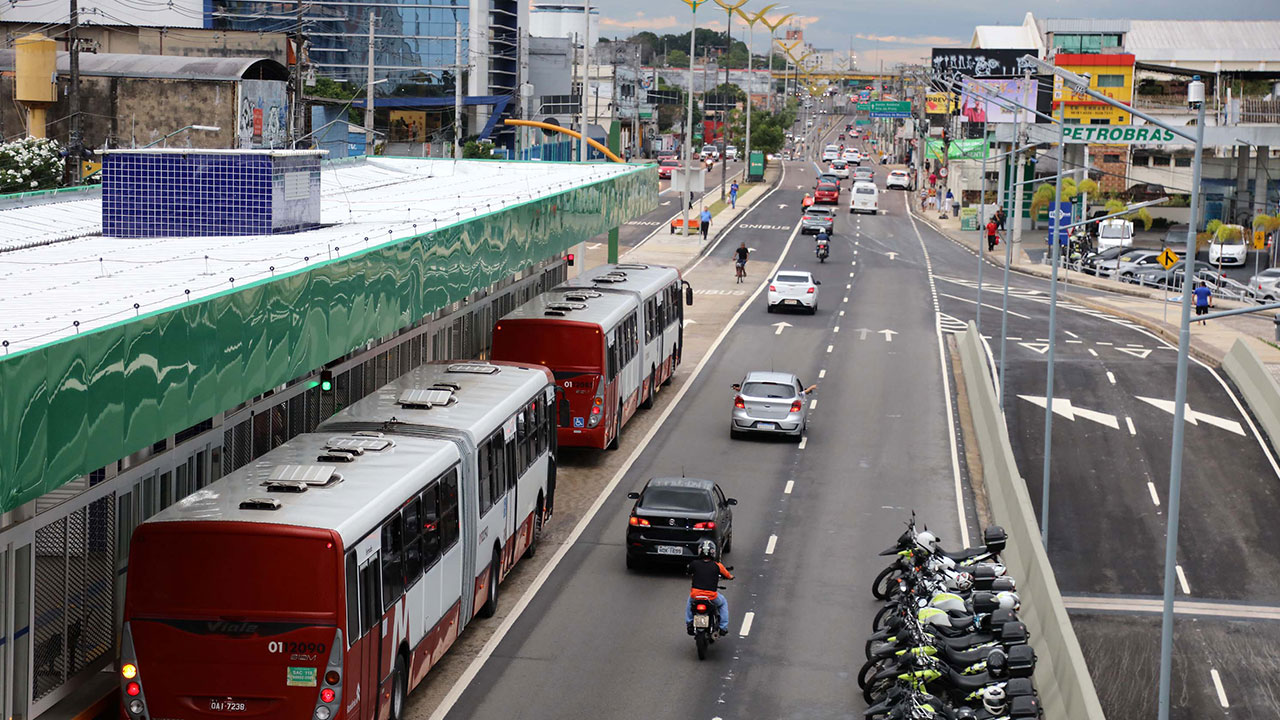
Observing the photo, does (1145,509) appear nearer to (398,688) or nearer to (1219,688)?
(1219,688)

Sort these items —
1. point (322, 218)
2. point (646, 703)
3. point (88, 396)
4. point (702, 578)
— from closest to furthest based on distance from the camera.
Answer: point (88, 396)
point (646, 703)
point (702, 578)
point (322, 218)

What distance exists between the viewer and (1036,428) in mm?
39031

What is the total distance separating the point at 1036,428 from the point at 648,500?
17.0 m

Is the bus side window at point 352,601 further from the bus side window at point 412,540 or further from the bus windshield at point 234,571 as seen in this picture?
the bus side window at point 412,540

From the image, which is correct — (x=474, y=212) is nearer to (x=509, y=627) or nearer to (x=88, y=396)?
(x=509, y=627)

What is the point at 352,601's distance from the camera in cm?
1514

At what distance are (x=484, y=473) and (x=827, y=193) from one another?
85928 millimetres

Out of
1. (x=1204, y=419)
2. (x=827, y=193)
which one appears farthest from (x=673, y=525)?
(x=827, y=193)

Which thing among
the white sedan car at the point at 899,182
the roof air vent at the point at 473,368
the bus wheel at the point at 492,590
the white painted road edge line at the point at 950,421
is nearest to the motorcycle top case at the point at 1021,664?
the bus wheel at the point at 492,590

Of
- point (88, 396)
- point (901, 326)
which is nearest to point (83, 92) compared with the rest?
point (901, 326)

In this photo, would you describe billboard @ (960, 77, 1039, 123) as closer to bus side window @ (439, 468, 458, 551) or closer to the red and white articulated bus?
bus side window @ (439, 468, 458, 551)

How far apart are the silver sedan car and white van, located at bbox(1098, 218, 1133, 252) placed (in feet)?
164

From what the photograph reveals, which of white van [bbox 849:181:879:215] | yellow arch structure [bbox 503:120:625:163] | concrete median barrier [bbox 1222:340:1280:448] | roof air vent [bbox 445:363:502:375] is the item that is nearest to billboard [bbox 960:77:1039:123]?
white van [bbox 849:181:879:215]

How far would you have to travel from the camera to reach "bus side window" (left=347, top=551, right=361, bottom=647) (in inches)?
592
